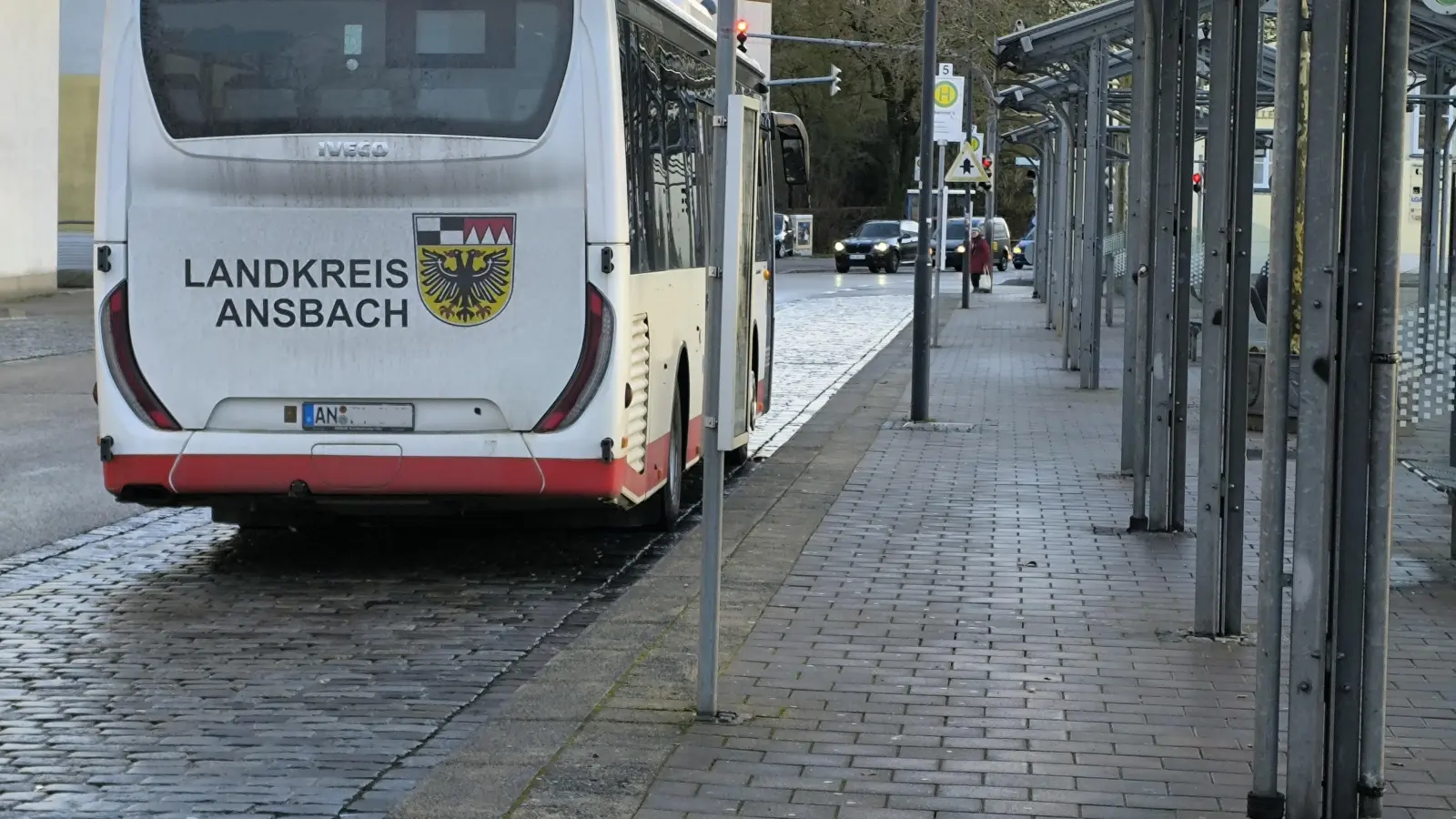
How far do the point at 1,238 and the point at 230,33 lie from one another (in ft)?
86.6

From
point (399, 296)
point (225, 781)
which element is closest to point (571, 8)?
point (399, 296)

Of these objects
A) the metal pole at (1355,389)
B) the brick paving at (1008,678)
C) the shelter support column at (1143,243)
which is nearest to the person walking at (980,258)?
the brick paving at (1008,678)

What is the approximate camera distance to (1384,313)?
5156 millimetres

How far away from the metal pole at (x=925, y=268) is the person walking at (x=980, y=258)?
31094mm

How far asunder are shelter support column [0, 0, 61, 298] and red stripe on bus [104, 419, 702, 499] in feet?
86.5

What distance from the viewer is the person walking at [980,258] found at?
50.0 m

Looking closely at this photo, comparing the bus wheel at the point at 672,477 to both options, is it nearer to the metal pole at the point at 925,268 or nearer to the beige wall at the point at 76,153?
the metal pole at the point at 925,268

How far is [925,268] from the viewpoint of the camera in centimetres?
1800

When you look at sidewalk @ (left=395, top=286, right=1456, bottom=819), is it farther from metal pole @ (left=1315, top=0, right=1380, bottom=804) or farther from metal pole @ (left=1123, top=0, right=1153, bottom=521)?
metal pole @ (left=1315, top=0, right=1380, bottom=804)

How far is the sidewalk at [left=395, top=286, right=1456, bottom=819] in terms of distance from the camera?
5691mm

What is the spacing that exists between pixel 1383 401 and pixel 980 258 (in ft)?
149

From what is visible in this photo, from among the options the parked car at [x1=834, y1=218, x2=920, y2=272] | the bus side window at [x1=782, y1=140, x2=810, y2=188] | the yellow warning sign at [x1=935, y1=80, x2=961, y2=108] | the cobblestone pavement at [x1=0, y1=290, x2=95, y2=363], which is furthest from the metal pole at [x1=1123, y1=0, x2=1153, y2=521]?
the parked car at [x1=834, y1=218, x2=920, y2=272]

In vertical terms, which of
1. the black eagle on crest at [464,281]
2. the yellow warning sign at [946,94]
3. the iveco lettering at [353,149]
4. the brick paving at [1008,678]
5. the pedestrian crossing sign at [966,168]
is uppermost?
the yellow warning sign at [946,94]

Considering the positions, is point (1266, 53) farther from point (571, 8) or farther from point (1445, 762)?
point (1445, 762)
